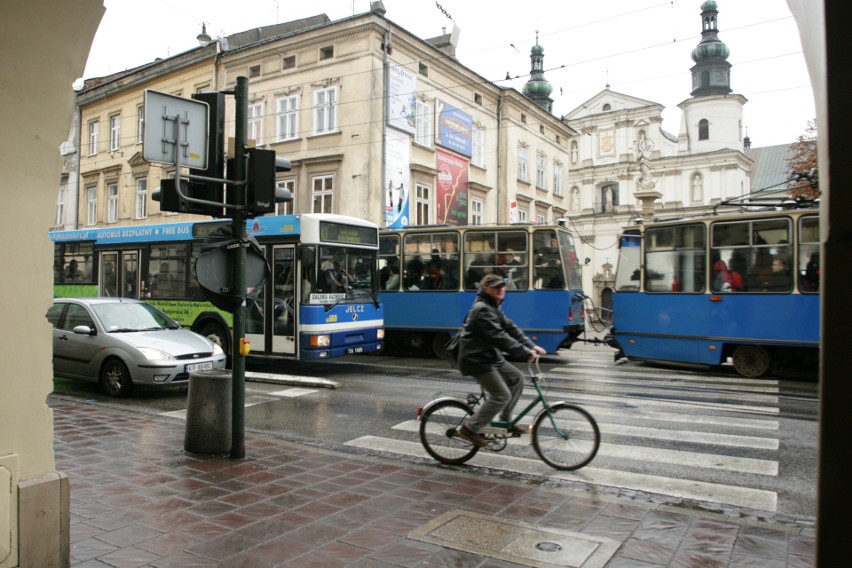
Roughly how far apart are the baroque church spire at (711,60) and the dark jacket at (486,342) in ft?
214

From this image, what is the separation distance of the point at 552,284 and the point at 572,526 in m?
11.2

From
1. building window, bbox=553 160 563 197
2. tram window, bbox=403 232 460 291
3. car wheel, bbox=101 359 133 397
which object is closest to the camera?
car wheel, bbox=101 359 133 397

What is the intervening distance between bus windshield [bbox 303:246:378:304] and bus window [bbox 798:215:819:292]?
860 centimetres

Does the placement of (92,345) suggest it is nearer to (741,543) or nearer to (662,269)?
(741,543)

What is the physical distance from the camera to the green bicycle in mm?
6211

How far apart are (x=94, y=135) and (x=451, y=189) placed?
2074 centimetres

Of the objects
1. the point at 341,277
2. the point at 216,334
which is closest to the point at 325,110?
the point at 216,334

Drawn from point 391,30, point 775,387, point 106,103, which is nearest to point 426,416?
point 775,387

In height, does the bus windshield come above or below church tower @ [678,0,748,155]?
below

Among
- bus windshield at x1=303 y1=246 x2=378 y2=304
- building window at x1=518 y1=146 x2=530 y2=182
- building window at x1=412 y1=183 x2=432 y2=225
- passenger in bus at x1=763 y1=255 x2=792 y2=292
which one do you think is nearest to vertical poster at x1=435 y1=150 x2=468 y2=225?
building window at x1=412 y1=183 x2=432 y2=225

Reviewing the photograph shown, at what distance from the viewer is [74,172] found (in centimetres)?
3578

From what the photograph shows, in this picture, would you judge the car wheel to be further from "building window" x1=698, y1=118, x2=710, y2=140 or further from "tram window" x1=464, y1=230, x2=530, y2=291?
"building window" x1=698, y1=118, x2=710, y2=140

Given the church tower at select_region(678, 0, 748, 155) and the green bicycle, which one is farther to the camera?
the church tower at select_region(678, 0, 748, 155)

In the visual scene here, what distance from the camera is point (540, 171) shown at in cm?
3778
